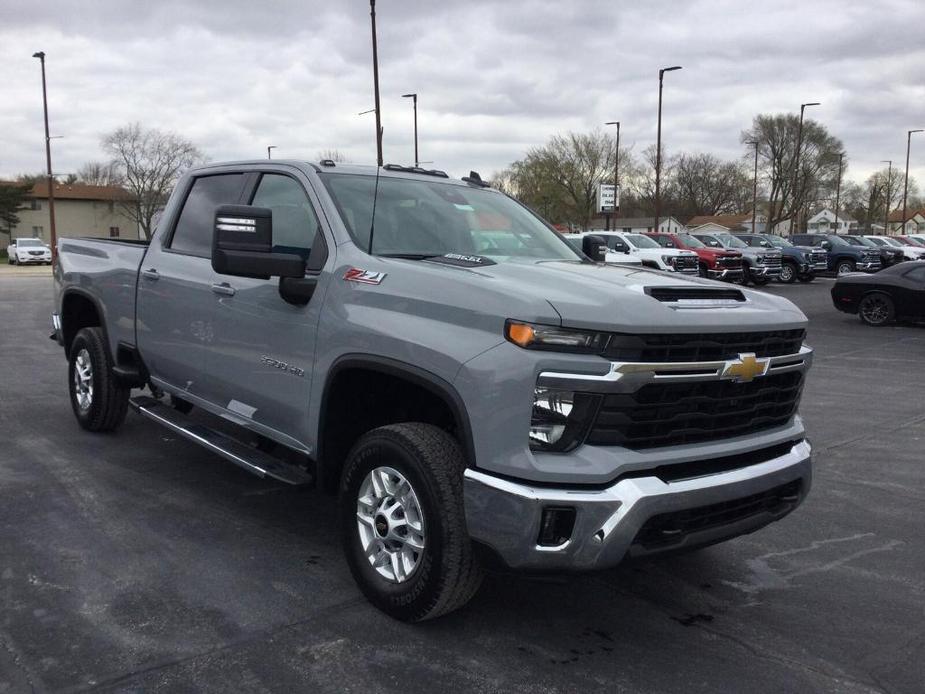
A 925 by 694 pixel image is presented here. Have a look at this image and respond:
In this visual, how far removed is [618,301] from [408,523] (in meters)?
1.21

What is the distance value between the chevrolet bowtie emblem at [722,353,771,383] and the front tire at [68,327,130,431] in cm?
457

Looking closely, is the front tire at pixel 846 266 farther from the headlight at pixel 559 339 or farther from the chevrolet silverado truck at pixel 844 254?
the headlight at pixel 559 339

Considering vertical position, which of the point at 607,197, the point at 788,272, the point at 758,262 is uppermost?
the point at 607,197

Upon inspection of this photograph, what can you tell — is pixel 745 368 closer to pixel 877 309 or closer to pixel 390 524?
pixel 390 524

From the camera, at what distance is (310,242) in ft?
13.6

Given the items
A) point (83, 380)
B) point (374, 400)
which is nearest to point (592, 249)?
point (374, 400)

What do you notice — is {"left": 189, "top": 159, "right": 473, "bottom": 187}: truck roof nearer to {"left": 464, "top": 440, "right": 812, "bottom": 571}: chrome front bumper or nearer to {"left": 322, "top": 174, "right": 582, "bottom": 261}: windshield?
{"left": 322, "top": 174, "right": 582, "bottom": 261}: windshield

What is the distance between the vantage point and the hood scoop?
10.7 feet

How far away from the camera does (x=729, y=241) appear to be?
2983cm

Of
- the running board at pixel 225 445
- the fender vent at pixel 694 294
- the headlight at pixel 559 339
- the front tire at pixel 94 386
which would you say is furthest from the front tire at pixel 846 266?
the headlight at pixel 559 339

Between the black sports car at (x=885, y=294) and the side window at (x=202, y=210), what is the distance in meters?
14.8

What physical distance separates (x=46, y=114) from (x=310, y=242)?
3769 centimetres

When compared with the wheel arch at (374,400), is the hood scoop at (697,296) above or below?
above

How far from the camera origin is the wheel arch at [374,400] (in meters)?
3.14
